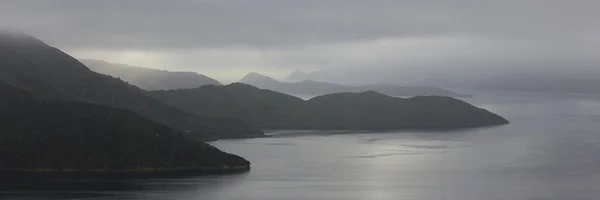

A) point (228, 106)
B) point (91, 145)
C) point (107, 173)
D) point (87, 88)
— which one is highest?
point (228, 106)

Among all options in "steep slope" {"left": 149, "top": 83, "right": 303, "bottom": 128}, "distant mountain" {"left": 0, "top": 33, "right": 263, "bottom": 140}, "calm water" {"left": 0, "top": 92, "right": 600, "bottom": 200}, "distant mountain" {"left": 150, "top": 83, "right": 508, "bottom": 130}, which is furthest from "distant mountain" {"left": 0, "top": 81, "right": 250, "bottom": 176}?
"distant mountain" {"left": 150, "top": 83, "right": 508, "bottom": 130}

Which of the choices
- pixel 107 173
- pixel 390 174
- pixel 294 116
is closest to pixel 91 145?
pixel 107 173

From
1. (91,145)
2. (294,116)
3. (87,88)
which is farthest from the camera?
(294,116)

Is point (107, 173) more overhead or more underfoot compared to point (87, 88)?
more underfoot

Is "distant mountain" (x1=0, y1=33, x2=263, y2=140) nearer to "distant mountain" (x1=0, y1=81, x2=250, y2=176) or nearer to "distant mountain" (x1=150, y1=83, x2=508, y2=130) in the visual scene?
"distant mountain" (x1=0, y1=81, x2=250, y2=176)

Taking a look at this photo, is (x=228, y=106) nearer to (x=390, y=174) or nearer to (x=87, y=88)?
(x=87, y=88)

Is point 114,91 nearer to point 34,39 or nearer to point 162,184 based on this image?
point 34,39

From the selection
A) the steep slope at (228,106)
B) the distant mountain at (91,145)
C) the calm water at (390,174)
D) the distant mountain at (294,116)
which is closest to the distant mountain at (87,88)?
the calm water at (390,174)
